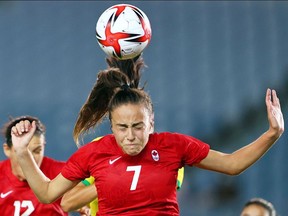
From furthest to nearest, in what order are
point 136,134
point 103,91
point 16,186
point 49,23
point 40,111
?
point 49,23, point 40,111, point 16,186, point 103,91, point 136,134

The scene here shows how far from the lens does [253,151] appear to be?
3.41 metres

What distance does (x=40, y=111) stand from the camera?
845cm

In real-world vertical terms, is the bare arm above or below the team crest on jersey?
below

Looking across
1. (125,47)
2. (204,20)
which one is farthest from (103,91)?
(204,20)

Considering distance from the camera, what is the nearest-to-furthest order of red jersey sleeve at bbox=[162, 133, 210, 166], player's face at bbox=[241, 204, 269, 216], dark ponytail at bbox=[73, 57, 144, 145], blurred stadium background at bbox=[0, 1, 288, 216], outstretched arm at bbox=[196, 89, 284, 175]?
outstretched arm at bbox=[196, 89, 284, 175], red jersey sleeve at bbox=[162, 133, 210, 166], dark ponytail at bbox=[73, 57, 144, 145], player's face at bbox=[241, 204, 269, 216], blurred stadium background at bbox=[0, 1, 288, 216]

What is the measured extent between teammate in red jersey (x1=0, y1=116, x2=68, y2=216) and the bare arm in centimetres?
65

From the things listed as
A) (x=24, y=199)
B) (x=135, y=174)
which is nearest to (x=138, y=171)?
(x=135, y=174)

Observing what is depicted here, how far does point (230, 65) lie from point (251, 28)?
518 millimetres

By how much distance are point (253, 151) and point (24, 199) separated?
2.12m

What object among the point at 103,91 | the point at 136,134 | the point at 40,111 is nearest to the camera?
the point at 136,134

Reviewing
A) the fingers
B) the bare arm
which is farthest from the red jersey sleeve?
the bare arm

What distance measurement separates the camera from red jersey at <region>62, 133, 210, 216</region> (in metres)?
3.43

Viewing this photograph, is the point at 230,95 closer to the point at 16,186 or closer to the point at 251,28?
the point at 251,28

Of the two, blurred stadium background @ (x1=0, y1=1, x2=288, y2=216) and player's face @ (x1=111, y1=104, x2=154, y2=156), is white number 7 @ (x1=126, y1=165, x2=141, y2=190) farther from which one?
blurred stadium background @ (x1=0, y1=1, x2=288, y2=216)
